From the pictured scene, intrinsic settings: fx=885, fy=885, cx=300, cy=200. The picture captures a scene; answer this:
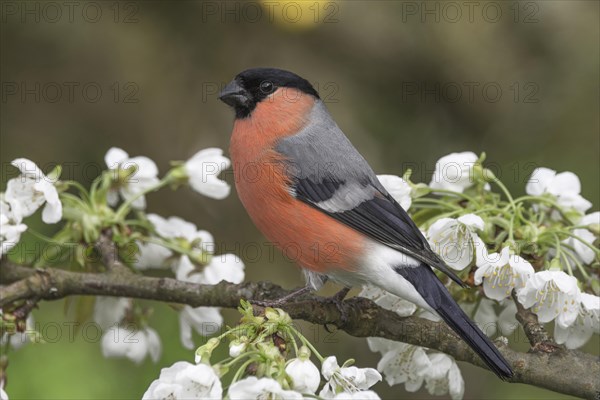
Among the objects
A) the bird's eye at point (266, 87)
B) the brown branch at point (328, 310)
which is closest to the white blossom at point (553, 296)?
the brown branch at point (328, 310)

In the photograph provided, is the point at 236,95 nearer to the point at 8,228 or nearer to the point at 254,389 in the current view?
the point at 8,228

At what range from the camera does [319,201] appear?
2.72 metres

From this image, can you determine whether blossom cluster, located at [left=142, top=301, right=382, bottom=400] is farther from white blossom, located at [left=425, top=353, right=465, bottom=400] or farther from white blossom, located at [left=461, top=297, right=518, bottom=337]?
white blossom, located at [left=461, top=297, right=518, bottom=337]

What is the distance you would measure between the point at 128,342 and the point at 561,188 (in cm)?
143

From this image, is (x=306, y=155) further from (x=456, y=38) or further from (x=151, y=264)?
(x=456, y=38)

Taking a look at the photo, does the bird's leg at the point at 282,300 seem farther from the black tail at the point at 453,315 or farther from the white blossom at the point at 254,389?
the white blossom at the point at 254,389

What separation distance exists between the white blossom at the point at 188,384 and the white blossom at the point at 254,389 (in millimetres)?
47

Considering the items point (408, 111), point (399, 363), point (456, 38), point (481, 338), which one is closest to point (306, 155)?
point (399, 363)

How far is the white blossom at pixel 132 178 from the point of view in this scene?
2844mm

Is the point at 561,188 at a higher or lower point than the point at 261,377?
higher

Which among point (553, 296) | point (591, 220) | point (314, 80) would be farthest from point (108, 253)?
point (314, 80)

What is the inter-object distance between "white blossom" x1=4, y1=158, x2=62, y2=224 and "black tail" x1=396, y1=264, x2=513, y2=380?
1.01 metres

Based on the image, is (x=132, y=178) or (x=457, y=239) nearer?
(x=457, y=239)

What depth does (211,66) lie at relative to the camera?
15.9 ft
